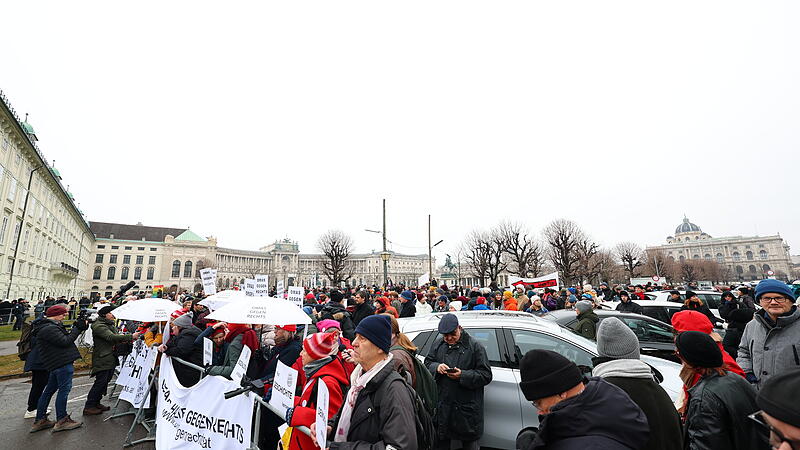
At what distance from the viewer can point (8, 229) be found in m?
32.3

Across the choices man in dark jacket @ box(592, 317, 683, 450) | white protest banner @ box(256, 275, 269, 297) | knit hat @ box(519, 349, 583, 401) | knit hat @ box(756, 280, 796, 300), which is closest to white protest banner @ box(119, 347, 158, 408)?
white protest banner @ box(256, 275, 269, 297)


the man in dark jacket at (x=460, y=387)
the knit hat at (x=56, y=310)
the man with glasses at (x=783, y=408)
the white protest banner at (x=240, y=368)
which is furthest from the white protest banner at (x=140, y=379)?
the man with glasses at (x=783, y=408)

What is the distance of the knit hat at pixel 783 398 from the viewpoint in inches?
51.7

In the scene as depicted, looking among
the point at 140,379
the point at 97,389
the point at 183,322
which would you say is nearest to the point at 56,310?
the point at 140,379

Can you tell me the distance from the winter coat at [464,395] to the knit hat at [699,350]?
6.86 feet

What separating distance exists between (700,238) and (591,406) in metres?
183

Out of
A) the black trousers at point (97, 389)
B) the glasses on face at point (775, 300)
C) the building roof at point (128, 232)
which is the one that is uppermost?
the building roof at point (128, 232)

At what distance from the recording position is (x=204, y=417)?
444 centimetres

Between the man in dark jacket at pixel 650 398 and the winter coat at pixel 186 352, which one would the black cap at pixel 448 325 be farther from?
the winter coat at pixel 186 352

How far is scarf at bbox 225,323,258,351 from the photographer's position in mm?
5266

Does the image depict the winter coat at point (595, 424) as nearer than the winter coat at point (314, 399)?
Yes

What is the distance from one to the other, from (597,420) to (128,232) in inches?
5327

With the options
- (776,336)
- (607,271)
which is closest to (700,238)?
(607,271)

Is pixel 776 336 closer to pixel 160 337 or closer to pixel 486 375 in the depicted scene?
pixel 486 375
